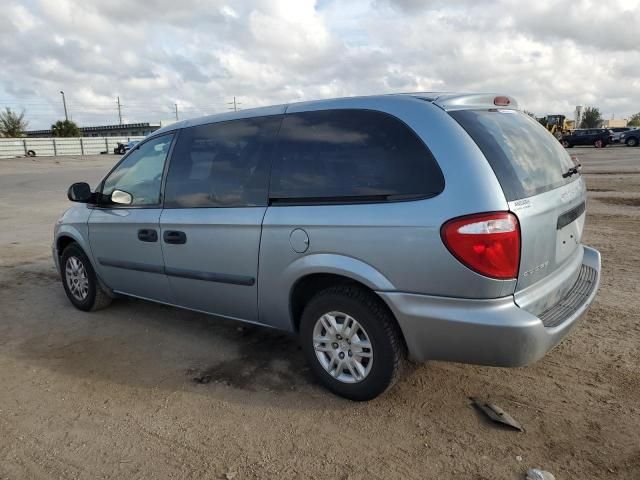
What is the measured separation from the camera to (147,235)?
4.12 metres

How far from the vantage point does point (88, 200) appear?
4.68 metres

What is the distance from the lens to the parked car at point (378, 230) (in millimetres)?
2604

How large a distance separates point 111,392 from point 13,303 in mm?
2742

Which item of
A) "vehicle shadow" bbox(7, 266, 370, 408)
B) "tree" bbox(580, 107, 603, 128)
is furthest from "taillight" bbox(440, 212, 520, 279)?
"tree" bbox(580, 107, 603, 128)

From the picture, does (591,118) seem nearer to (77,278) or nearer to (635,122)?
(635,122)

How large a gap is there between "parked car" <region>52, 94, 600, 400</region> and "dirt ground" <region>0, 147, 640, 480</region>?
0.37m

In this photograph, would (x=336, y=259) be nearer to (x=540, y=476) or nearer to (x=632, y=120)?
(x=540, y=476)

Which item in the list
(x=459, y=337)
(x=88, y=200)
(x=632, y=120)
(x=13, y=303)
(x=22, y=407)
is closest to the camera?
(x=459, y=337)

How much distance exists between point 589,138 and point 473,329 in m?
40.2

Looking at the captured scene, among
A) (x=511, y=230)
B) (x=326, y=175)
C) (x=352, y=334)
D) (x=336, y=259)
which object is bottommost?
(x=352, y=334)

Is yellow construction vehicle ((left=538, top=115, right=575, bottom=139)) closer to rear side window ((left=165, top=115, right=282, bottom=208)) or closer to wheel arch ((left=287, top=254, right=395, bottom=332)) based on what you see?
rear side window ((left=165, top=115, right=282, bottom=208))

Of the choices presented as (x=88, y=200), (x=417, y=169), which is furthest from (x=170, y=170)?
(x=417, y=169)

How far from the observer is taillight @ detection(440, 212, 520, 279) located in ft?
8.32

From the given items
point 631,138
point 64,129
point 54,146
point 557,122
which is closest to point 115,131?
point 64,129
